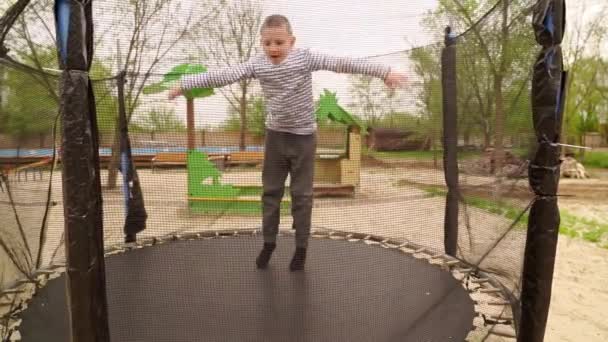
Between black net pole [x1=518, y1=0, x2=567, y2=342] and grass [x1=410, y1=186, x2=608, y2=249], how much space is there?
5.0 inches

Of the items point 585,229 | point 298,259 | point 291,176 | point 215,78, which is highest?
point 215,78

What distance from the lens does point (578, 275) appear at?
6.74 ft

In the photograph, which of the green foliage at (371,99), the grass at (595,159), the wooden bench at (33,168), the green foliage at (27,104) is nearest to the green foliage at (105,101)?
the green foliage at (27,104)

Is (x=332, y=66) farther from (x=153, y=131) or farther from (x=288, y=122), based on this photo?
(x=153, y=131)

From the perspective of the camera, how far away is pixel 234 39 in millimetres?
1199

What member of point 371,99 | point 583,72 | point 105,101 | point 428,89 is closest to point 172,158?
point 105,101

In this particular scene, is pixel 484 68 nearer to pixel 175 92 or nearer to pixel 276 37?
pixel 276 37

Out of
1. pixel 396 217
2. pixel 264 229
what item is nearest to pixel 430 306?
pixel 396 217

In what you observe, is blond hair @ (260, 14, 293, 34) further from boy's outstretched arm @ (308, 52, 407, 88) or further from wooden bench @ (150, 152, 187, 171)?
wooden bench @ (150, 152, 187, 171)

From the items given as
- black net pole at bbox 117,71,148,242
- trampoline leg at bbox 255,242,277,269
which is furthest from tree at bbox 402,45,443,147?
black net pole at bbox 117,71,148,242

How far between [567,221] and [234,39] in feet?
10.5

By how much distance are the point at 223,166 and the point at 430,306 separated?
84 centimetres

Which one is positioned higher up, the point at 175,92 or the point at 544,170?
the point at 175,92

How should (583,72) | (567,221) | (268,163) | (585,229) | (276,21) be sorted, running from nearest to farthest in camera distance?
(276,21) → (268,163) → (585,229) → (567,221) → (583,72)
